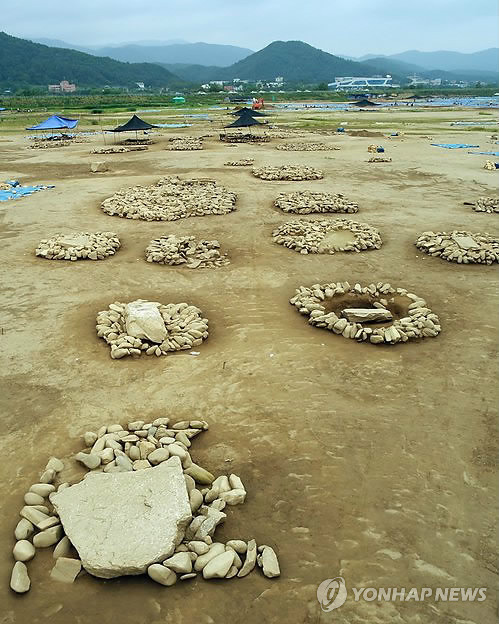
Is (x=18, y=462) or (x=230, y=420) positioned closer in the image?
(x=18, y=462)

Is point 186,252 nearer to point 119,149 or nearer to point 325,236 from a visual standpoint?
point 325,236

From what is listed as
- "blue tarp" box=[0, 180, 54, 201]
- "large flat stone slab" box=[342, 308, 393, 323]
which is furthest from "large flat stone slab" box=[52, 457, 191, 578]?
"blue tarp" box=[0, 180, 54, 201]

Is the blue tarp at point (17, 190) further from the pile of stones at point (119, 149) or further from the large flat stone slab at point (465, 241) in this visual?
the large flat stone slab at point (465, 241)

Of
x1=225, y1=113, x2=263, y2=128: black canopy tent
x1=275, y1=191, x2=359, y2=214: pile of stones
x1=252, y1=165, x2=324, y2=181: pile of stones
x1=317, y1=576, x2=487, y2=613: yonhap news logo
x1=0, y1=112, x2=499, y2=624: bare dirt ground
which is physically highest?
x1=225, y1=113, x2=263, y2=128: black canopy tent

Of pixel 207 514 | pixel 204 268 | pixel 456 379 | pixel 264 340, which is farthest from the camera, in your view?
pixel 204 268

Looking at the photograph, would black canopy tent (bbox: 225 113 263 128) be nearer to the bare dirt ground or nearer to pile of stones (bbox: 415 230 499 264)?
the bare dirt ground

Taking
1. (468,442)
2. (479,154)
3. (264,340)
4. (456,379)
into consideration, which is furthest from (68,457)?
(479,154)

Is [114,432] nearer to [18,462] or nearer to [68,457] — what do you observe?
[68,457]
